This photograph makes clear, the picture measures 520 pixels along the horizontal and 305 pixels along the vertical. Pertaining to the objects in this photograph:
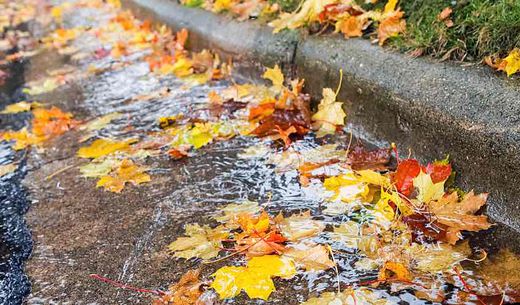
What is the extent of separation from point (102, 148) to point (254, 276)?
1471 mm

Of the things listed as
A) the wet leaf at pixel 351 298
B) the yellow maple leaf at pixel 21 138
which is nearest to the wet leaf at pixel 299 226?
the wet leaf at pixel 351 298

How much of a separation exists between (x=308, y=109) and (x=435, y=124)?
2.89 ft

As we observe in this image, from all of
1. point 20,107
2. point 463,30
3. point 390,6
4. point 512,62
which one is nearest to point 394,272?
point 512,62

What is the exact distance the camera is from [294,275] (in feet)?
5.18

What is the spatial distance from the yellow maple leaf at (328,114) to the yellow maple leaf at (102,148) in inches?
41.1

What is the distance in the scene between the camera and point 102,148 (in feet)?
8.87

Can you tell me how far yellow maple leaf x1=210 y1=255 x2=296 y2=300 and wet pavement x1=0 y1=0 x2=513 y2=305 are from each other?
0.03 meters

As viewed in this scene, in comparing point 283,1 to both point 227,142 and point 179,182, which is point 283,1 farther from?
point 179,182

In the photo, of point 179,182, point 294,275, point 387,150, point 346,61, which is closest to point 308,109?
point 346,61

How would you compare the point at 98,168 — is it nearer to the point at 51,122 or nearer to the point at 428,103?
the point at 51,122

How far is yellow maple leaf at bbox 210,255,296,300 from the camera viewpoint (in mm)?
1527

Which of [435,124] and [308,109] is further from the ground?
[435,124]

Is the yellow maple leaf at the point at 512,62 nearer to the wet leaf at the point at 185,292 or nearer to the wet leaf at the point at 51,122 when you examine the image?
the wet leaf at the point at 185,292

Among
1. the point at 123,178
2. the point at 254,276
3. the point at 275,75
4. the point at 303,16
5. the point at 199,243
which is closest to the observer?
the point at 254,276
